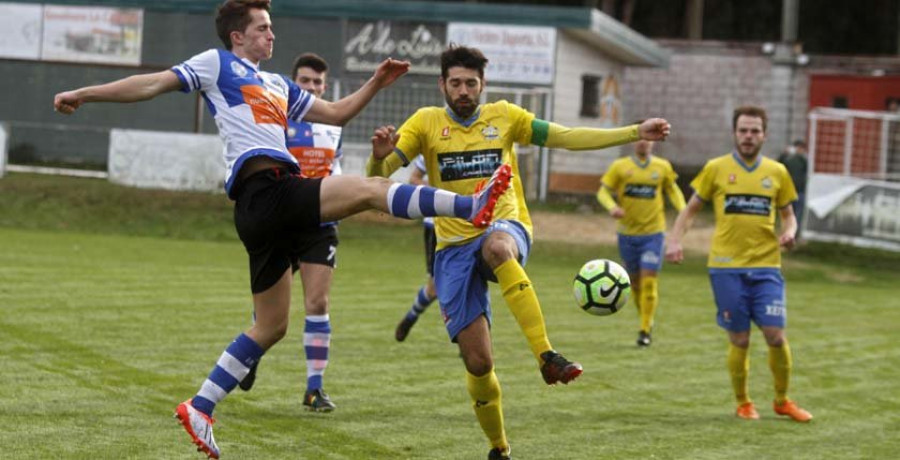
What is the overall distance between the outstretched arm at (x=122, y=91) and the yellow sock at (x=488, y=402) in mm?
2261

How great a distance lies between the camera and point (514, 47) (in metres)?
31.8

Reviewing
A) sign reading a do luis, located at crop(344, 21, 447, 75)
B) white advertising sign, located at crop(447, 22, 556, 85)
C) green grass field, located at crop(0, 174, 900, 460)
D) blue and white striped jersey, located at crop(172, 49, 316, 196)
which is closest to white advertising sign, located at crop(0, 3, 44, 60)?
sign reading a do luis, located at crop(344, 21, 447, 75)

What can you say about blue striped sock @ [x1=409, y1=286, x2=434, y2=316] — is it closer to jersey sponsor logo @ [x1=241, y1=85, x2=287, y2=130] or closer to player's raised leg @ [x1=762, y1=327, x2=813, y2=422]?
player's raised leg @ [x1=762, y1=327, x2=813, y2=422]

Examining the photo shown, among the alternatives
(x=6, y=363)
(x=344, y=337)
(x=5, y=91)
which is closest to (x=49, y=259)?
(x=344, y=337)

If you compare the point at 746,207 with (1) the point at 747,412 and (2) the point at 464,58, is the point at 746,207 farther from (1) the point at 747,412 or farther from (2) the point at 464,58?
(2) the point at 464,58

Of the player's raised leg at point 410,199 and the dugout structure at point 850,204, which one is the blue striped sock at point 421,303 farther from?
the dugout structure at point 850,204

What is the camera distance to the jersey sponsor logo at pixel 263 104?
7715 mm

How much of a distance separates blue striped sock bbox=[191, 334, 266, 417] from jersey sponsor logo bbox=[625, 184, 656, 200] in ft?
29.2

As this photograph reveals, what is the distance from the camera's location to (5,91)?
1340 inches

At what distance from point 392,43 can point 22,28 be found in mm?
8392

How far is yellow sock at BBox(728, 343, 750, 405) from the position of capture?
35.2 ft

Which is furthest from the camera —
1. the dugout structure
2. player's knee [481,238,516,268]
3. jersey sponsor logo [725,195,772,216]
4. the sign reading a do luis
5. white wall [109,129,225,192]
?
the sign reading a do luis

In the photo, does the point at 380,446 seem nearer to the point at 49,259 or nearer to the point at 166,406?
the point at 166,406

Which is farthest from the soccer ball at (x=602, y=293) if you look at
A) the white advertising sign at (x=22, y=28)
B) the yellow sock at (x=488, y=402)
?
the white advertising sign at (x=22, y=28)
